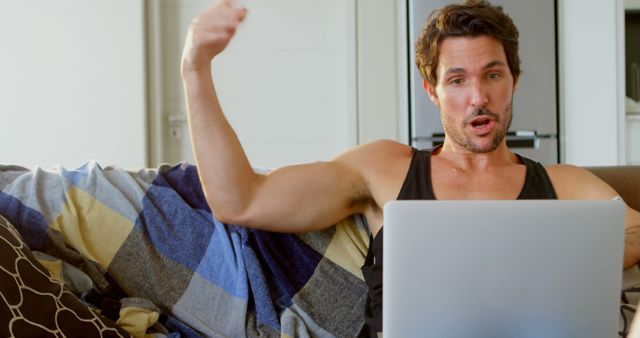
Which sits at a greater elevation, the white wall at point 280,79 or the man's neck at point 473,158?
the white wall at point 280,79

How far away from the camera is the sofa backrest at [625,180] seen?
76.0 inches

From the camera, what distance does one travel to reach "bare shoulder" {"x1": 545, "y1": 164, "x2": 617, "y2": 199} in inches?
70.2

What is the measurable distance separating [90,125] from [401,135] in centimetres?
170

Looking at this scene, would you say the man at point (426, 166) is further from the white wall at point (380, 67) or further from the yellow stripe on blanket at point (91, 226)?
the white wall at point (380, 67)

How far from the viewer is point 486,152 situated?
6.22 feet

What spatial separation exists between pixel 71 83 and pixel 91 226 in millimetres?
2874

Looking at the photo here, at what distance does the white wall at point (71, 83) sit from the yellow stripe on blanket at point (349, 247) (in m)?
2.74

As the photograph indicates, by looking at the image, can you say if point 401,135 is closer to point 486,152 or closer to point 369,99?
point 369,99

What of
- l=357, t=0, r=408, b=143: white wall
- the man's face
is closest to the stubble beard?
the man's face

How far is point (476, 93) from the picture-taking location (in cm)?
188

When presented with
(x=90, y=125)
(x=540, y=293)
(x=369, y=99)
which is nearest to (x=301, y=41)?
(x=369, y=99)

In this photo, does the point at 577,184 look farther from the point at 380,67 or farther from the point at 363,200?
the point at 380,67

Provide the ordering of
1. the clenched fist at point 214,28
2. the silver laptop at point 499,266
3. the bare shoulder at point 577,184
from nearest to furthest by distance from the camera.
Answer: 1. the silver laptop at point 499,266
2. the clenched fist at point 214,28
3. the bare shoulder at point 577,184

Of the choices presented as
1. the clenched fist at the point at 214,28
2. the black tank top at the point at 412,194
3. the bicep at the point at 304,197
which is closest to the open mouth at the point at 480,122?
the black tank top at the point at 412,194
